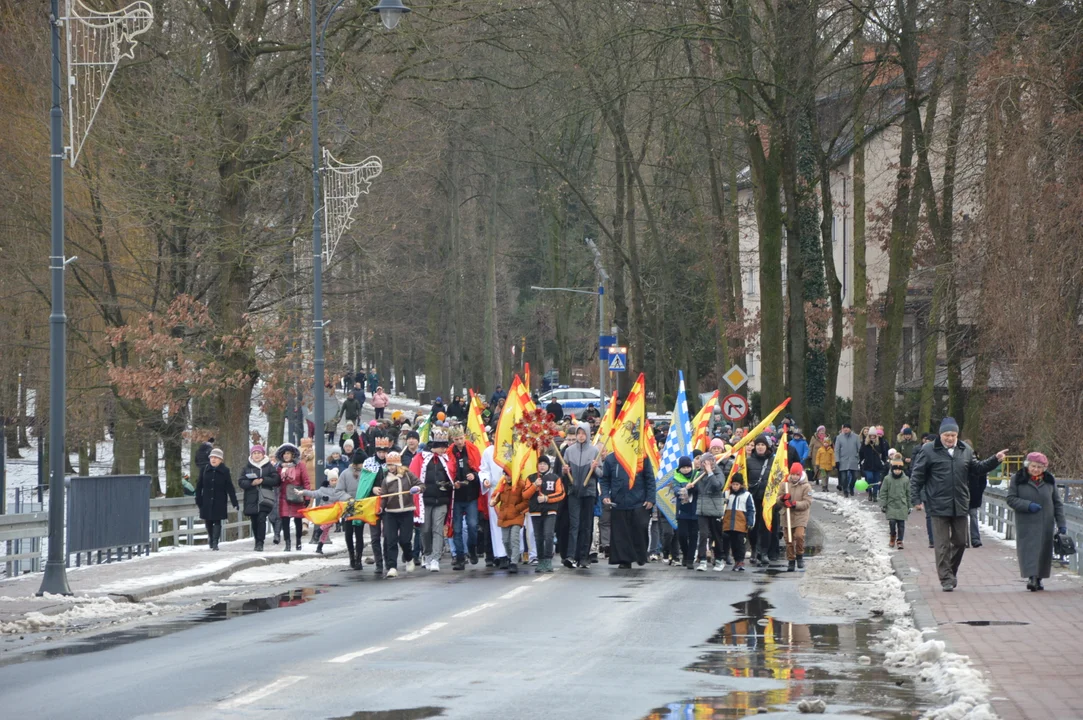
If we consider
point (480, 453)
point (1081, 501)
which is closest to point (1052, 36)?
point (1081, 501)

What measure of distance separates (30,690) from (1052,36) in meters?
17.3

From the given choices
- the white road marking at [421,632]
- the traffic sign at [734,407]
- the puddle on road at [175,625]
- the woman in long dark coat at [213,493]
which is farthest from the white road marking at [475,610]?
the traffic sign at [734,407]

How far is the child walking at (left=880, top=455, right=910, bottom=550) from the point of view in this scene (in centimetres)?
2380

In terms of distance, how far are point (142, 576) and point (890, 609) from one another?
9082 mm

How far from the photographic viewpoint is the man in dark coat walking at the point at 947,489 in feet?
55.8

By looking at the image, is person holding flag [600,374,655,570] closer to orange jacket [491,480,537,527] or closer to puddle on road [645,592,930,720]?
orange jacket [491,480,537,527]

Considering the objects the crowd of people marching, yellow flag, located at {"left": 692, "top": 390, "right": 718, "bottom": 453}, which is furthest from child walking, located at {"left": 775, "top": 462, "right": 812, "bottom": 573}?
yellow flag, located at {"left": 692, "top": 390, "right": 718, "bottom": 453}

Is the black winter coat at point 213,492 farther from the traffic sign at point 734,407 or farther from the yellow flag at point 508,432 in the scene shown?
the traffic sign at point 734,407

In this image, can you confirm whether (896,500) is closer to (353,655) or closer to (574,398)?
(353,655)

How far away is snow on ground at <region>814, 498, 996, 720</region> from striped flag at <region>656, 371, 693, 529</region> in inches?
84.3

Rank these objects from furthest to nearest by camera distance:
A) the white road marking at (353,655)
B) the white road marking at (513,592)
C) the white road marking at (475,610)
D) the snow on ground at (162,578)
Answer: the snow on ground at (162,578)
the white road marking at (513,592)
the white road marking at (475,610)
the white road marking at (353,655)

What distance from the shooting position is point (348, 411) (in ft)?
175

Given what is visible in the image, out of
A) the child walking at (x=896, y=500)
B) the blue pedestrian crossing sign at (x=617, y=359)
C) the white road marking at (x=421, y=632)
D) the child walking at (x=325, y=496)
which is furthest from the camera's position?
the blue pedestrian crossing sign at (x=617, y=359)

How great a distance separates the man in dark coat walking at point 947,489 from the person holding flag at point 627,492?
5.25m
